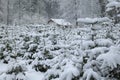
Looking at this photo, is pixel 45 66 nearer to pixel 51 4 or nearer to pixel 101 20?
pixel 101 20

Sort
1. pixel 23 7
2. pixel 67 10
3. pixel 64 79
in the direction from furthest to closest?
pixel 23 7 → pixel 67 10 → pixel 64 79

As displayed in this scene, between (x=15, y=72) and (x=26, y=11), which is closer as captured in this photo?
(x=15, y=72)

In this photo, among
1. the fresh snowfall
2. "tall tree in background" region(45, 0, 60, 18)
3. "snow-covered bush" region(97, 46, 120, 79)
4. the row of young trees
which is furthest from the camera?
"tall tree in background" region(45, 0, 60, 18)

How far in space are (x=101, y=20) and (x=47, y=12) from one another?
55580 mm

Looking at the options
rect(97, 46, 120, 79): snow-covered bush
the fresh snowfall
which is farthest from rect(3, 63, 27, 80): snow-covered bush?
rect(97, 46, 120, 79): snow-covered bush

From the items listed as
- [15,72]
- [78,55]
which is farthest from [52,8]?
[15,72]

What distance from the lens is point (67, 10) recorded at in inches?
1431

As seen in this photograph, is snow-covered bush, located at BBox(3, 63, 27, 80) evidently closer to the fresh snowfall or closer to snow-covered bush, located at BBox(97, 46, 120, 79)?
the fresh snowfall

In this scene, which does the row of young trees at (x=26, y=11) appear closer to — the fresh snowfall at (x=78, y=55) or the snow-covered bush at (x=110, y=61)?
the fresh snowfall at (x=78, y=55)

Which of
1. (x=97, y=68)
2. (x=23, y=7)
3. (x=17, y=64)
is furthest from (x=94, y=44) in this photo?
(x=23, y=7)

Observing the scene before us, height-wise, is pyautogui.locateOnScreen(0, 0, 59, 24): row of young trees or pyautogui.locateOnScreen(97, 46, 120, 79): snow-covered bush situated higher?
pyautogui.locateOnScreen(0, 0, 59, 24): row of young trees

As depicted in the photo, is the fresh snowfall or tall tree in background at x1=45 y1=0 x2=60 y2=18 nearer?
the fresh snowfall

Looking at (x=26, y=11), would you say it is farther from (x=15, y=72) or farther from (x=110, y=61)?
(x=110, y=61)

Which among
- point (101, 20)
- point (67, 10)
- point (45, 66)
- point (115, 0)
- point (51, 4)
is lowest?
point (45, 66)
